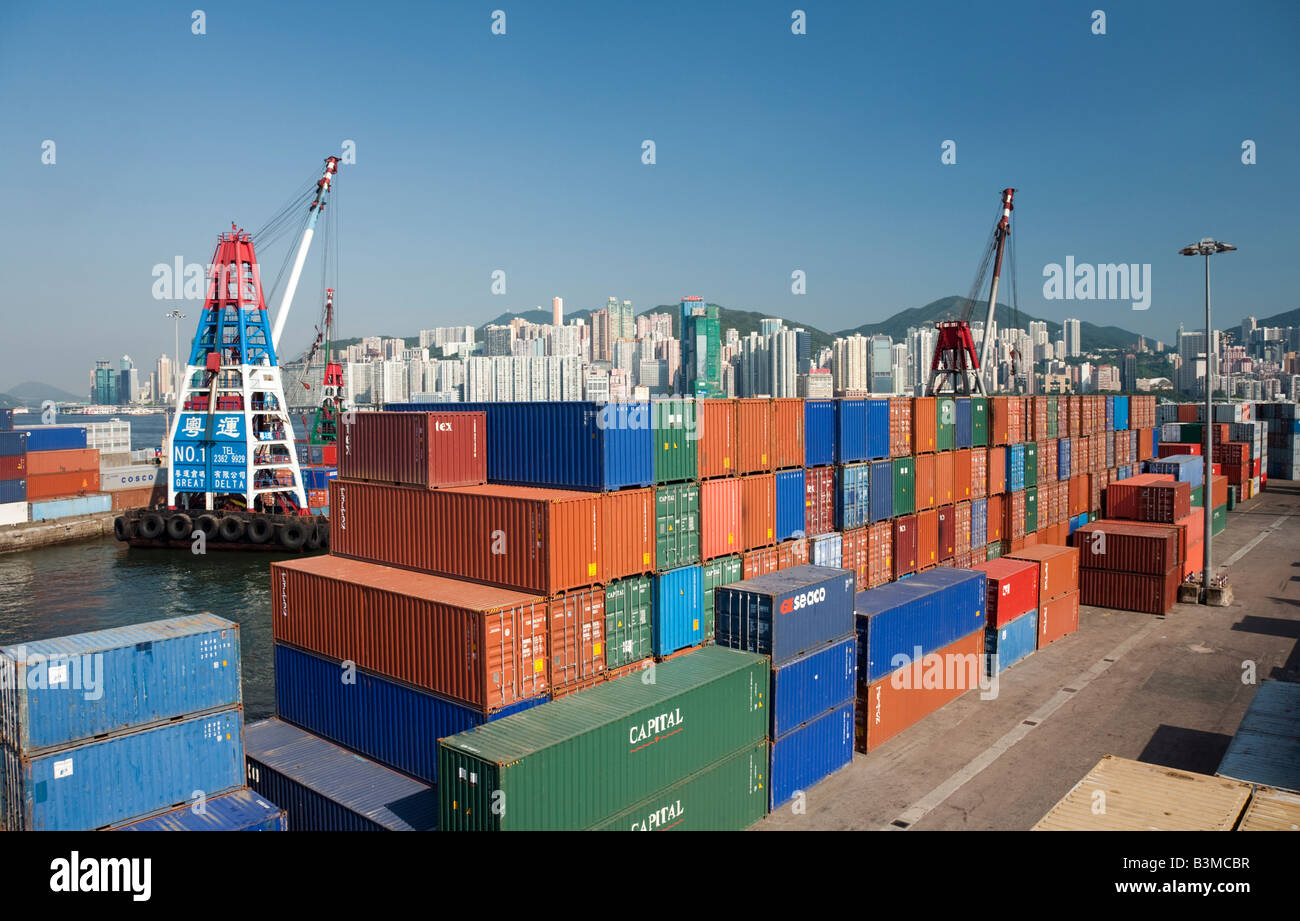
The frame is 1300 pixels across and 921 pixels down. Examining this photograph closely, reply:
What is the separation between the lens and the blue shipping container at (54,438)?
63.9 m

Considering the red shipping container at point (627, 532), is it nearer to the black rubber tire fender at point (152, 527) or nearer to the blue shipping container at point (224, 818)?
the blue shipping container at point (224, 818)

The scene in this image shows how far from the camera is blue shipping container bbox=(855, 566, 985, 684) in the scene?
75.6 feet

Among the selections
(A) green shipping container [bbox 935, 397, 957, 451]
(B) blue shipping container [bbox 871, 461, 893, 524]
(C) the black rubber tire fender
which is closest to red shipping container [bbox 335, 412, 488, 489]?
(B) blue shipping container [bbox 871, 461, 893, 524]

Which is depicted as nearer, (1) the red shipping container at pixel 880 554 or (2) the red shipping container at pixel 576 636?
(2) the red shipping container at pixel 576 636

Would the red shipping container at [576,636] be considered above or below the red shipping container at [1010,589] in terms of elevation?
above

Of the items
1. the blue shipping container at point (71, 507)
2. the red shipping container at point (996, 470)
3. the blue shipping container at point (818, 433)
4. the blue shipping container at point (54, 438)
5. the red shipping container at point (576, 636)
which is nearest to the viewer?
the red shipping container at point (576, 636)

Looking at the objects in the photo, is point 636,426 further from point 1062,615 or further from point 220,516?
point 220,516

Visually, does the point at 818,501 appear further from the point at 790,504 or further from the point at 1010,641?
the point at 1010,641

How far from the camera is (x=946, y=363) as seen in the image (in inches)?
2061

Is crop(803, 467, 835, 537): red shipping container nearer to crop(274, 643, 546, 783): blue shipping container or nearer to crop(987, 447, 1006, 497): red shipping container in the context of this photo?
crop(274, 643, 546, 783): blue shipping container

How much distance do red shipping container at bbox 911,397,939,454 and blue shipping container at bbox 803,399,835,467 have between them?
552cm

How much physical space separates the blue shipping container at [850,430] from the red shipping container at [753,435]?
3.72 meters

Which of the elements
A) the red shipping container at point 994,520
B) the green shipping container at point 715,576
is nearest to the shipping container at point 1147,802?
the green shipping container at point 715,576
